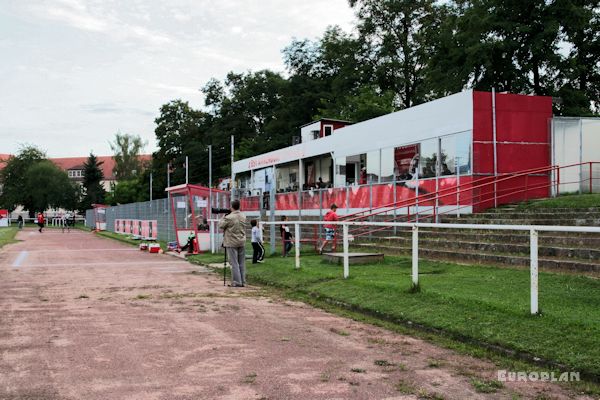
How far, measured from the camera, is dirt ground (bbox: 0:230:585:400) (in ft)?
17.1

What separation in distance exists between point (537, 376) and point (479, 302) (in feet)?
8.79

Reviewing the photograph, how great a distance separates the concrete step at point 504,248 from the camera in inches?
435

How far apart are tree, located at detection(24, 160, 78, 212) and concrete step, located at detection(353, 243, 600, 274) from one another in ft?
298

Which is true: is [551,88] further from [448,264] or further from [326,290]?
[326,290]

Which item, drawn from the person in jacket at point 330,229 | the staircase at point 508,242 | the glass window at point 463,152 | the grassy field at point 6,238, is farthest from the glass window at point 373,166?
the grassy field at point 6,238

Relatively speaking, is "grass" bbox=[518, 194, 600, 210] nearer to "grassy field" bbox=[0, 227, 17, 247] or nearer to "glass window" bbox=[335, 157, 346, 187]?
"glass window" bbox=[335, 157, 346, 187]

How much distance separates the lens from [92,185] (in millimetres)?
110750

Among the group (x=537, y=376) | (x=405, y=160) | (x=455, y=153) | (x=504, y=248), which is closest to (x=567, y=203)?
(x=504, y=248)

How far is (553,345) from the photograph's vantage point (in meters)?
6.30

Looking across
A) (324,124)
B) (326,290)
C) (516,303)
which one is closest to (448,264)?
(326,290)

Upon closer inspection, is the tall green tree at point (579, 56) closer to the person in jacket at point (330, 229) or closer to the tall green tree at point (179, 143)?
the person in jacket at point (330, 229)

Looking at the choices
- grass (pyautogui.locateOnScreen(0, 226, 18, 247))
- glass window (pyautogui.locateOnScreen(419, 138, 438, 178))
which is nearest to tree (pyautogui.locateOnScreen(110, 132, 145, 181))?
grass (pyautogui.locateOnScreen(0, 226, 18, 247))

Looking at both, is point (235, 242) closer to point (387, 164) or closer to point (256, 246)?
point (256, 246)

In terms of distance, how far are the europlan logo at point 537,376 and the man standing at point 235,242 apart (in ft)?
26.5
